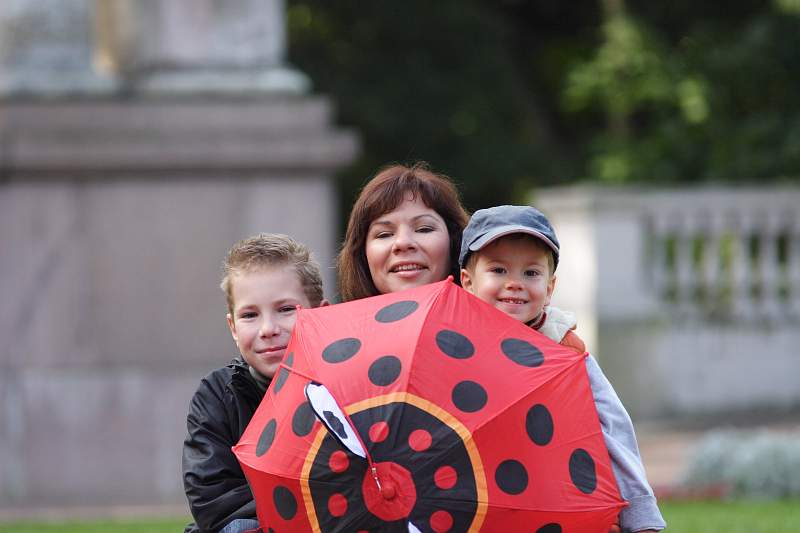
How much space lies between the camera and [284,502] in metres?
3.92

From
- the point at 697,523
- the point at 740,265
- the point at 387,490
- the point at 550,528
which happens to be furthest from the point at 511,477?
the point at 740,265

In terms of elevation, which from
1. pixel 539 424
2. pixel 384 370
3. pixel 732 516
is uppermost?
pixel 384 370

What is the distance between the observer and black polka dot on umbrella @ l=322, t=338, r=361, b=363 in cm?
394

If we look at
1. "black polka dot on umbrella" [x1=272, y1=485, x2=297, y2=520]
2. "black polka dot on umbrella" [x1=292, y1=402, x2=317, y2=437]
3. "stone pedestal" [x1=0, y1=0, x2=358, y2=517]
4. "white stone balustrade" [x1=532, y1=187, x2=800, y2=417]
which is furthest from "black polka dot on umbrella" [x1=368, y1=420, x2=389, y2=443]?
"white stone balustrade" [x1=532, y1=187, x2=800, y2=417]

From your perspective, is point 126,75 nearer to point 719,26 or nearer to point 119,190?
point 119,190

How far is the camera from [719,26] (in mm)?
21141

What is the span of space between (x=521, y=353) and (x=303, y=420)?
51 centimetres

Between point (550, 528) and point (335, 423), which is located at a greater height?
point (335, 423)

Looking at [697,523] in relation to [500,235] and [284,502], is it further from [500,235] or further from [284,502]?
[284,502]

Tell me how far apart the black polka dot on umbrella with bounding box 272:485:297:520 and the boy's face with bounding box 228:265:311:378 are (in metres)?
0.49

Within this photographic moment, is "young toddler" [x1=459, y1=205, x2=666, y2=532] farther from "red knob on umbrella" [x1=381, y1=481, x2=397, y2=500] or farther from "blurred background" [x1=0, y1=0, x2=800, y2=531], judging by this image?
"blurred background" [x1=0, y1=0, x2=800, y2=531]

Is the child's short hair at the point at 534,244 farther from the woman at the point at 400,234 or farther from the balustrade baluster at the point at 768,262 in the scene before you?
the balustrade baluster at the point at 768,262

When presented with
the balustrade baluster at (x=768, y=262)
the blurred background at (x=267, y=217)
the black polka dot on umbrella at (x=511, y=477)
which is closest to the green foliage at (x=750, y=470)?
the blurred background at (x=267, y=217)

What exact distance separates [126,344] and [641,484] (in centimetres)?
705
